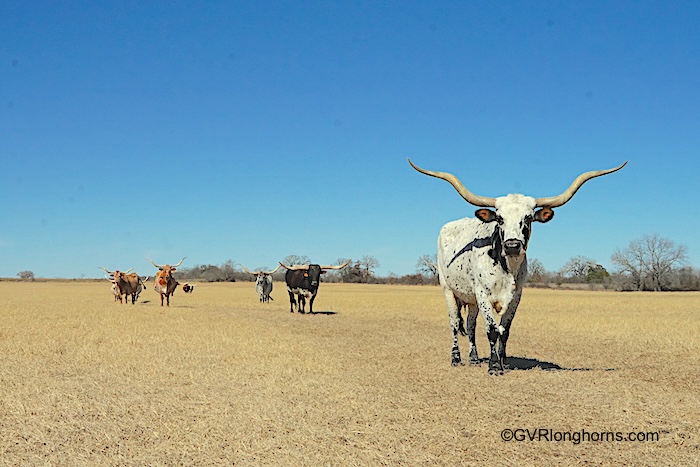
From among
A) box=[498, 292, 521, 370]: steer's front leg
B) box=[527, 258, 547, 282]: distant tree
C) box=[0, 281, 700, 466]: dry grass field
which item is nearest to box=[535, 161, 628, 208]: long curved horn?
box=[498, 292, 521, 370]: steer's front leg

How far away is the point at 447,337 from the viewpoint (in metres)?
15.1

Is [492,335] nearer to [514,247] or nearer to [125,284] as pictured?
[514,247]

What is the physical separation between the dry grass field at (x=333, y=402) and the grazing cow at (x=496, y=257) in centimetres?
79

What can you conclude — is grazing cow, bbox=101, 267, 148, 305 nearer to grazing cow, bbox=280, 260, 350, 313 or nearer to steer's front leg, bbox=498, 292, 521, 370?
grazing cow, bbox=280, 260, 350, 313

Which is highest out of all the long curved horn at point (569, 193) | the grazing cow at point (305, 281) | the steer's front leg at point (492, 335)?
the long curved horn at point (569, 193)

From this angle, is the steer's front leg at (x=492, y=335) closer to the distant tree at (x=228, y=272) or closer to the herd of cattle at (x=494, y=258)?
the herd of cattle at (x=494, y=258)

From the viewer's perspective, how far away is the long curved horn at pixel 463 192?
933 centimetres

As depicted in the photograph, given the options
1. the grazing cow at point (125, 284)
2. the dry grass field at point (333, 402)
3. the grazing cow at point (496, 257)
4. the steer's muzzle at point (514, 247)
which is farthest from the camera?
the grazing cow at point (125, 284)

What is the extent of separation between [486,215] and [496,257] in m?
0.71

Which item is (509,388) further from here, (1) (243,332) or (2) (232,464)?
(1) (243,332)

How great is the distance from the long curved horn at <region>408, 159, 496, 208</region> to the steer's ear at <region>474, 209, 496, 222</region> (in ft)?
0.83

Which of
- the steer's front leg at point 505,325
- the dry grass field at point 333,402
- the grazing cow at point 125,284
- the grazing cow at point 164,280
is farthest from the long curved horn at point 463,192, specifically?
the grazing cow at point 125,284

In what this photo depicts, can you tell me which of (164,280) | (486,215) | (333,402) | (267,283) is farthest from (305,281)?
(333,402)

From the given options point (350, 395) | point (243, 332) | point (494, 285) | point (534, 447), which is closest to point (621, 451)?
point (534, 447)
